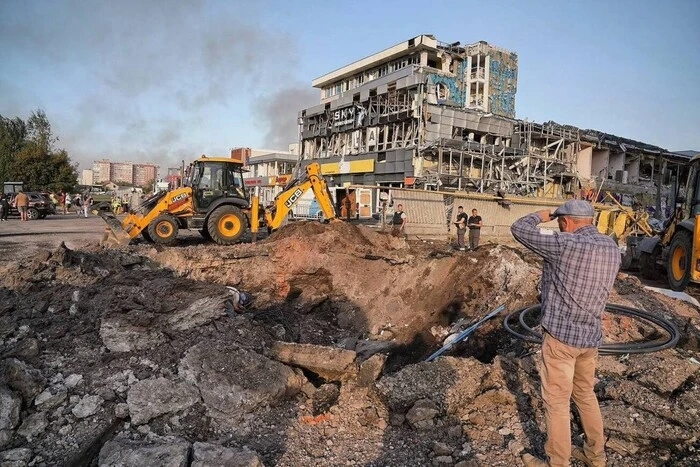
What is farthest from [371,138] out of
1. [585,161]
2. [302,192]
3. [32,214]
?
[302,192]

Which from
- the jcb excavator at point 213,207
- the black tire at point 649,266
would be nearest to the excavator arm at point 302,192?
the jcb excavator at point 213,207

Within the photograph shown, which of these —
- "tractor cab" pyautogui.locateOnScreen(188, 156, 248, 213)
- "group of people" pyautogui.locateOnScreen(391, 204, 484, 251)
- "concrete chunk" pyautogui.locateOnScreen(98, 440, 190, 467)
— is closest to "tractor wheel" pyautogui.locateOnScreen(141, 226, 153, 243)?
"tractor cab" pyautogui.locateOnScreen(188, 156, 248, 213)


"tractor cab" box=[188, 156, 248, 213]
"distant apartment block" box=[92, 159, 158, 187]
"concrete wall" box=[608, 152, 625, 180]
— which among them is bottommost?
"tractor cab" box=[188, 156, 248, 213]

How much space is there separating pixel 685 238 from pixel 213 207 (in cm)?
1105

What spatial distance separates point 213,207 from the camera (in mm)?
12500

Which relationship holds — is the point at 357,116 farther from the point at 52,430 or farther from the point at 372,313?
the point at 52,430

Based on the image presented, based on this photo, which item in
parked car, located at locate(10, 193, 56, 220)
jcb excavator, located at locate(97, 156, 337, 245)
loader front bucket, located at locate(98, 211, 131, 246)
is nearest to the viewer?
loader front bucket, located at locate(98, 211, 131, 246)

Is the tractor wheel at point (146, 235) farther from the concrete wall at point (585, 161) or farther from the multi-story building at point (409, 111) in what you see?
the concrete wall at point (585, 161)

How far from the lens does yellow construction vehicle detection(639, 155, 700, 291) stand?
8.91m

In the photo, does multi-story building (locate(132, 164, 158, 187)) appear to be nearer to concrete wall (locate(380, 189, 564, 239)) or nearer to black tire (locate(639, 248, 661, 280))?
concrete wall (locate(380, 189, 564, 239))

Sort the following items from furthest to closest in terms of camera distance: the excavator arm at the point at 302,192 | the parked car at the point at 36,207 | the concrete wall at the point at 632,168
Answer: the concrete wall at the point at 632,168, the parked car at the point at 36,207, the excavator arm at the point at 302,192

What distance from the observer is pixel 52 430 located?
4.01 metres

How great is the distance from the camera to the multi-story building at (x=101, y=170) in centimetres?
15675

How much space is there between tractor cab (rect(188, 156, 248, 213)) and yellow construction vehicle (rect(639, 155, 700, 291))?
33.9ft
